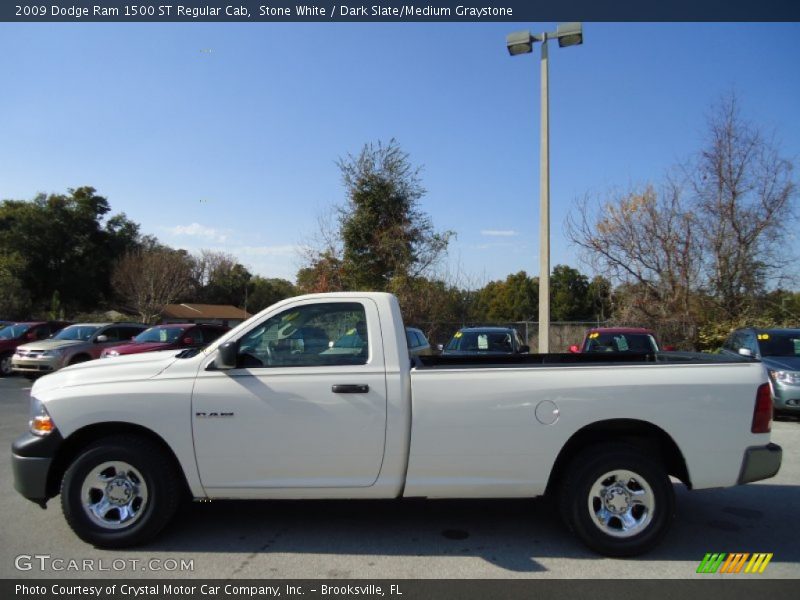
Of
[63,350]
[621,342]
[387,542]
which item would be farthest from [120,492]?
[63,350]

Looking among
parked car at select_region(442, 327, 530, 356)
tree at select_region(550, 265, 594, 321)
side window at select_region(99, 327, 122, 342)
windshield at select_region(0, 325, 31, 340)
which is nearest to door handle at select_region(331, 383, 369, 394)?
parked car at select_region(442, 327, 530, 356)

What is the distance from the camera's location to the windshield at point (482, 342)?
42.2 feet

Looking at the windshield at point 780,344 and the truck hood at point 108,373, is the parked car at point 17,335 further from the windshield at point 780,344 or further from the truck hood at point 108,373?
the windshield at point 780,344

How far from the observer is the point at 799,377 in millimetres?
10055

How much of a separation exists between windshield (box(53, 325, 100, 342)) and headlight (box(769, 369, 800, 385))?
16216 millimetres

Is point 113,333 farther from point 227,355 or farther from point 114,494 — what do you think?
point 227,355

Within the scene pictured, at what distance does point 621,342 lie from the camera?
12180mm

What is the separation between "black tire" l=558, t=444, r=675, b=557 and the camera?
4328 mm

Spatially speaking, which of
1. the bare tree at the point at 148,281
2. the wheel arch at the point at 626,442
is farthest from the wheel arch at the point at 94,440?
the bare tree at the point at 148,281

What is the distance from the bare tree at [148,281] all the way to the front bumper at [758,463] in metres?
43.2

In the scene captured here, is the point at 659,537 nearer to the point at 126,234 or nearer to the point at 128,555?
the point at 128,555

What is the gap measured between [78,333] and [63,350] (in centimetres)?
161
